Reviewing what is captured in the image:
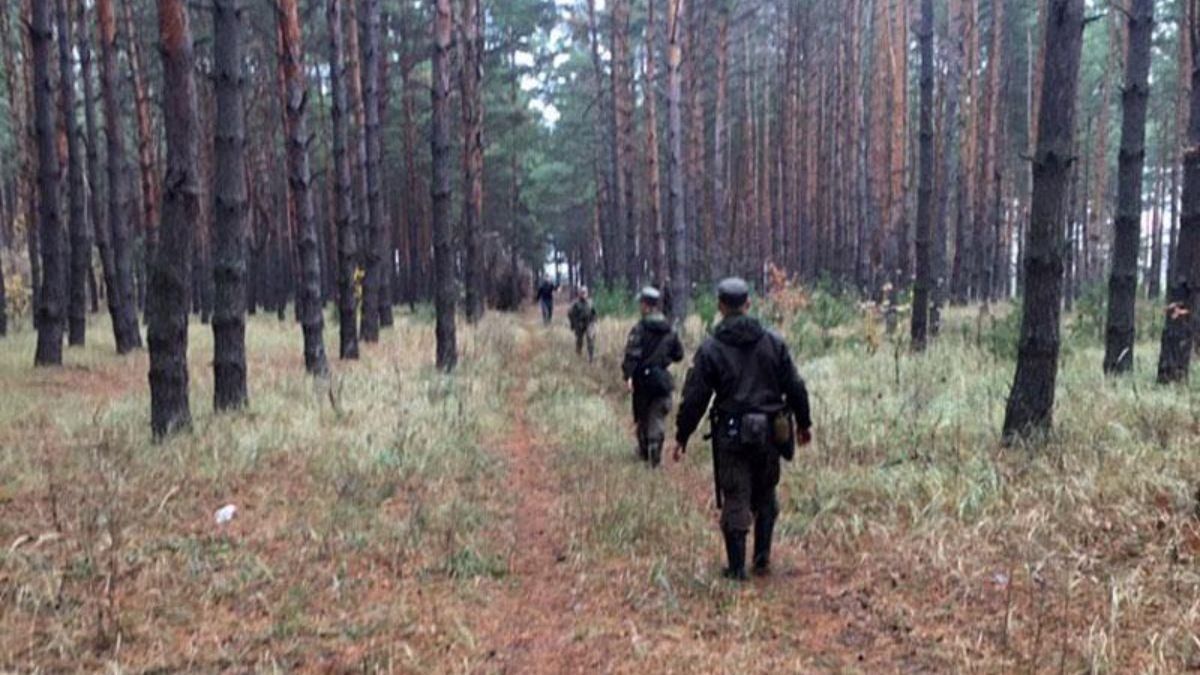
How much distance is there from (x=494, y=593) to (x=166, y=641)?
1.72 metres

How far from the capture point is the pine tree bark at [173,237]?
7898 mm

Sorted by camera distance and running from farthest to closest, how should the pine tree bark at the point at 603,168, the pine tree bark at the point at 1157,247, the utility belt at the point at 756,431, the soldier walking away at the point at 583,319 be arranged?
the pine tree bark at the point at 603,168 < the pine tree bark at the point at 1157,247 < the soldier walking away at the point at 583,319 < the utility belt at the point at 756,431

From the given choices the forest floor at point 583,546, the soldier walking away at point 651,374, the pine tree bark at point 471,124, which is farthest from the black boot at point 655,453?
the pine tree bark at point 471,124

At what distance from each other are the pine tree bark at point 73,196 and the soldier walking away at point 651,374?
10.9 m

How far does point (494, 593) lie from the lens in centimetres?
501

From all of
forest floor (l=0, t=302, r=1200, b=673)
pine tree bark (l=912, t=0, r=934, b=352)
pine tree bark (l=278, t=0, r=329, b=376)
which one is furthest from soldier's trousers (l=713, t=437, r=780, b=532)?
pine tree bark (l=912, t=0, r=934, b=352)

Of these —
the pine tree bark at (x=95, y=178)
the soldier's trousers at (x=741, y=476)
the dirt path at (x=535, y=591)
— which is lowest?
the dirt path at (x=535, y=591)

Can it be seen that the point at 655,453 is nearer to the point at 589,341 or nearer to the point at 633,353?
the point at 633,353

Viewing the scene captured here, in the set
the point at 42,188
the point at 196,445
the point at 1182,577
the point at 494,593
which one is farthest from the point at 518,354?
the point at 1182,577

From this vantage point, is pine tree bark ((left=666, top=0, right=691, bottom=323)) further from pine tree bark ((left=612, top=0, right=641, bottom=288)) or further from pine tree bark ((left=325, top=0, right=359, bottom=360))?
pine tree bark ((left=612, top=0, right=641, bottom=288))

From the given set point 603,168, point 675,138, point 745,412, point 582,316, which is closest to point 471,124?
point 675,138

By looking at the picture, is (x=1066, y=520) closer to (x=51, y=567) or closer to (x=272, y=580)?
(x=272, y=580)

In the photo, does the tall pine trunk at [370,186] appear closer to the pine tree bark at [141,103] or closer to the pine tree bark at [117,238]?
the pine tree bark at [117,238]

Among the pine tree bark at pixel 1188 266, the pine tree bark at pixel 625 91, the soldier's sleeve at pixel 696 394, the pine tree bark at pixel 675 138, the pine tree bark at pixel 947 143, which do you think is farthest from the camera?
the pine tree bark at pixel 625 91
